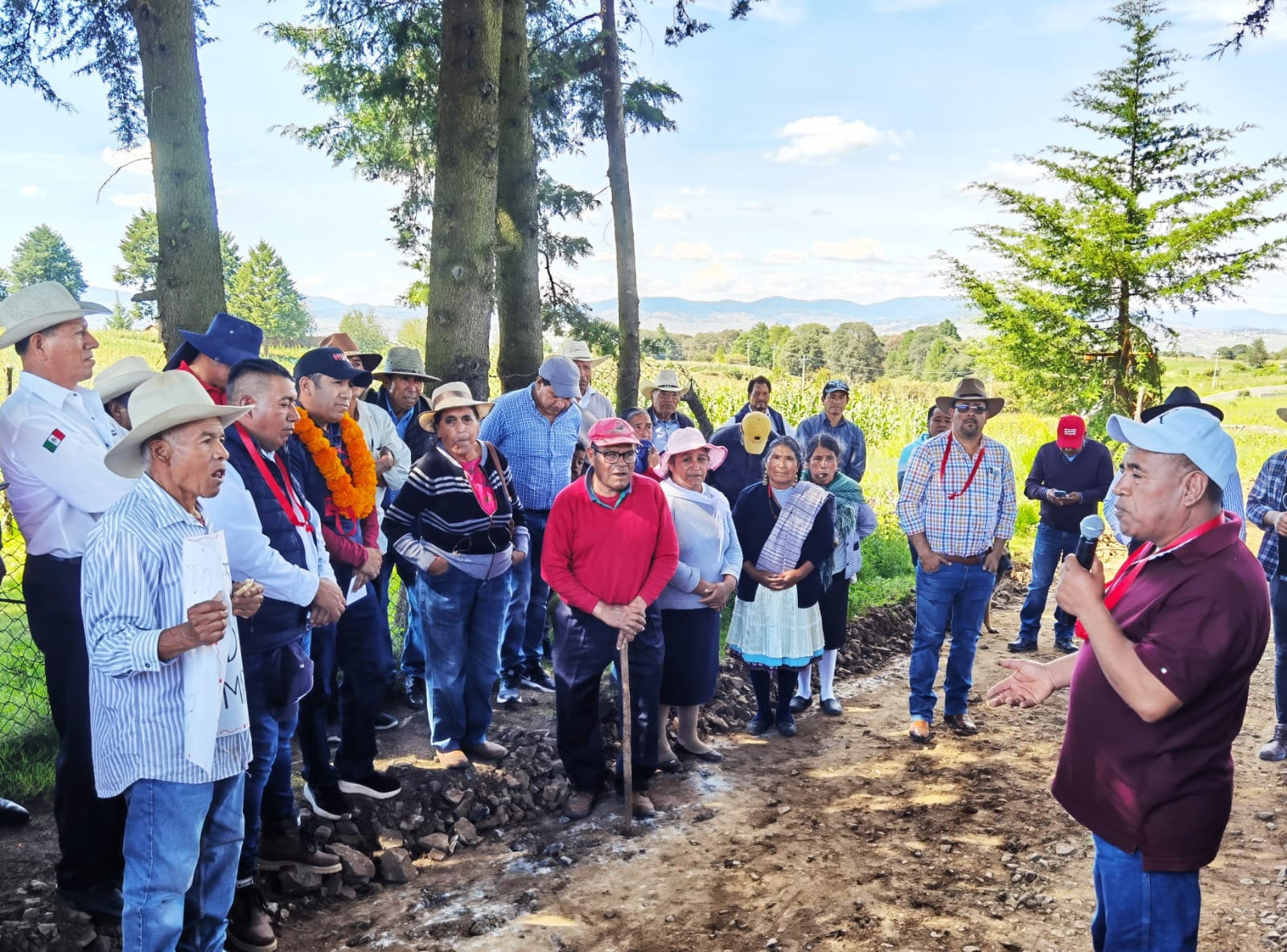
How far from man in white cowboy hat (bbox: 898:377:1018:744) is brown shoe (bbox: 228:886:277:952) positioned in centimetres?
Result: 425

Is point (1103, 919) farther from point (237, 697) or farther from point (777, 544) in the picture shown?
point (777, 544)

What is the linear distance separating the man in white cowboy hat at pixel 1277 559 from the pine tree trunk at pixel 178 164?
7219 mm

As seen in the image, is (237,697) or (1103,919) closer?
(1103,919)

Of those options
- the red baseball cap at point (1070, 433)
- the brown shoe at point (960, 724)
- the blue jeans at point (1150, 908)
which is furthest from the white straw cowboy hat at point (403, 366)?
the red baseball cap at point (1070, 433)

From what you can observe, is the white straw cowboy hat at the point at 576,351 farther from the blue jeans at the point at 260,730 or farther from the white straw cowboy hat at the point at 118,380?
the blue jeans at the point at 260,730

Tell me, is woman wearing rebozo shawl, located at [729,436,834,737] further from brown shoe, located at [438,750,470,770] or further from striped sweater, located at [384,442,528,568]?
brown shoe, located at [438,750,470,770]

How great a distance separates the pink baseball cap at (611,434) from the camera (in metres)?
4.87

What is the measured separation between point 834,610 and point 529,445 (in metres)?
2.53

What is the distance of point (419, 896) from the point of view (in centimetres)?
431

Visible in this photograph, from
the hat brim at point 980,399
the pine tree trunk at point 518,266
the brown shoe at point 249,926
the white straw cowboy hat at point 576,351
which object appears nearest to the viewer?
the brown shoe at point 249,926

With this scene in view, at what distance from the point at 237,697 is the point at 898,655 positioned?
6637 mm

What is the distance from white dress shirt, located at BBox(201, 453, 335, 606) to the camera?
3.62 m

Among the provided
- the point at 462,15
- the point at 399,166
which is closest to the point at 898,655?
the point at 462,15

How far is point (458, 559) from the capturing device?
5.31m
